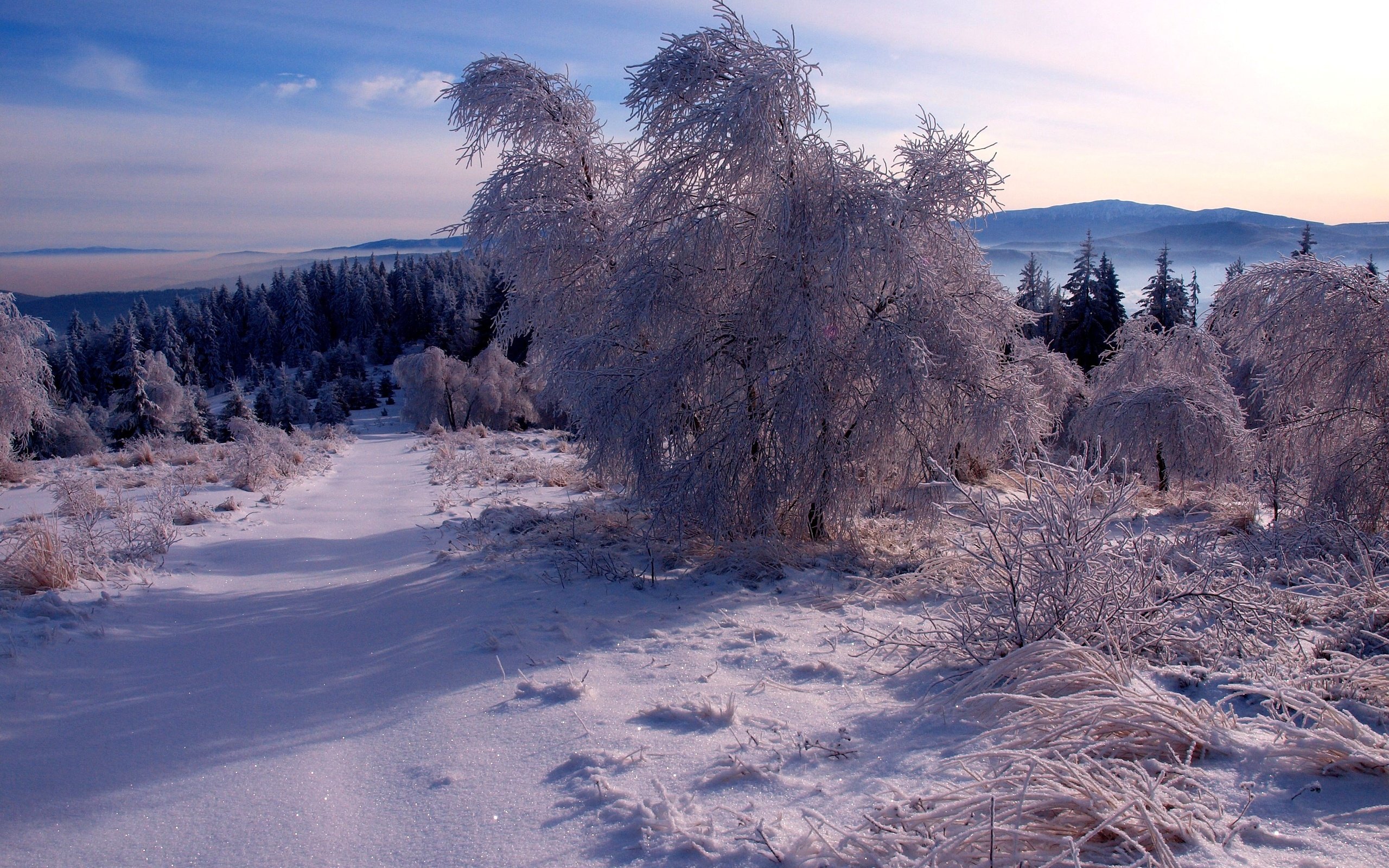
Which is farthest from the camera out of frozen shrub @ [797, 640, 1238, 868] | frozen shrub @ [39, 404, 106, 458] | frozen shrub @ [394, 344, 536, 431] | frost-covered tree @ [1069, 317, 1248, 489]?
frozen shrub @ [394, 344, 536, 431]

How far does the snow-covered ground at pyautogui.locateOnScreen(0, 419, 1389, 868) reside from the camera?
2.34m

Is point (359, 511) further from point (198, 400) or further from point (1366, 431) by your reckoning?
point (198, 400)

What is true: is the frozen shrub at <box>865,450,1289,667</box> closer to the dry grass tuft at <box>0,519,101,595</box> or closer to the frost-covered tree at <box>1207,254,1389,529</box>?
the frost-covered tree at <box>1207,254,1389,529</box>

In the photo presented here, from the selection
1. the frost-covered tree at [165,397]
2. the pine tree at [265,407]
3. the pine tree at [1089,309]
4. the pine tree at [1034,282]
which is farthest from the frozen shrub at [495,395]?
the pine tree at [1034,282]

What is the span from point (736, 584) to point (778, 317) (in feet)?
7.50

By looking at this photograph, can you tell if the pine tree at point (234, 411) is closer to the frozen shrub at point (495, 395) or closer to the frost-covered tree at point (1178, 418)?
the frozen shrub at point (495, 395)

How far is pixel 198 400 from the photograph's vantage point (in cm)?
4644

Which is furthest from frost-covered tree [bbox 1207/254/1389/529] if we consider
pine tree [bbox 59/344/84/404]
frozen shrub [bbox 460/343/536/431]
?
pine tree [bbox 59/344/84/404]

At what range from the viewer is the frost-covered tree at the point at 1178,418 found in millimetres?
13312

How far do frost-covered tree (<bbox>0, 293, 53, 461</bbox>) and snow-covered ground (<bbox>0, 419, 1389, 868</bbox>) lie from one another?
1077 centimetres

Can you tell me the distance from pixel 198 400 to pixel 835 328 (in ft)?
170

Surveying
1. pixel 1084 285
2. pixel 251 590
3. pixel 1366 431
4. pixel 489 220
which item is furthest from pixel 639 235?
pixel 1084 285

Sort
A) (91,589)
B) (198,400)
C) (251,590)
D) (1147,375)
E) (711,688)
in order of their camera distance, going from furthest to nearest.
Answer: (198,400)
(1147,375)
(251,590)
(91,589)
(711,688)

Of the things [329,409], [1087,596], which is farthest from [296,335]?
[1087,596]
